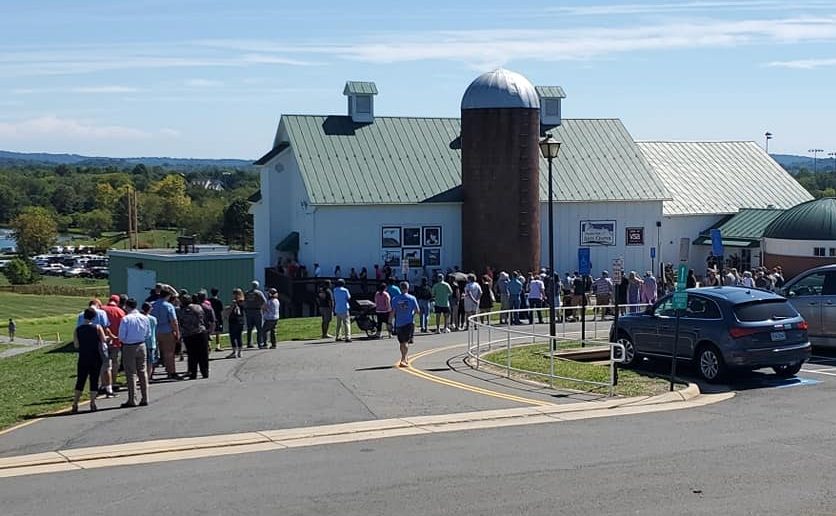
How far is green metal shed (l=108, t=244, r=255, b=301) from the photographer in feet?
107

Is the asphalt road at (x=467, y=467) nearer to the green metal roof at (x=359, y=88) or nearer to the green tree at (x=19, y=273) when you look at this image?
the green metal roof at (x=359, y=88)

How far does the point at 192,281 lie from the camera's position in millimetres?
32844

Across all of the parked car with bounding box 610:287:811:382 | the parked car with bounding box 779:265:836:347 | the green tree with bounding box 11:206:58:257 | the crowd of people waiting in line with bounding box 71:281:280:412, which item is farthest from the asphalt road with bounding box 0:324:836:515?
the green tree with bounding box 11:206:58:257

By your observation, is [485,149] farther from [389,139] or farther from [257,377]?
[257,377]

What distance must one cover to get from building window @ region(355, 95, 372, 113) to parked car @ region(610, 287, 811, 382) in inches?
1028

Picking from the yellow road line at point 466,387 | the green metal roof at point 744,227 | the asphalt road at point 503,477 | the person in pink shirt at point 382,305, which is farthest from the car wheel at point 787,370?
the green metal roof at point 744,227

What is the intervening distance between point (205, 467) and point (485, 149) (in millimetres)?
29374

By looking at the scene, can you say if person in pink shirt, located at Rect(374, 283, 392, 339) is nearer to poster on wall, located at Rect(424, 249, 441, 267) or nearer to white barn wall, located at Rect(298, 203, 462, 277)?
white barn wall, located at Rect(298, 203, 462, 277)

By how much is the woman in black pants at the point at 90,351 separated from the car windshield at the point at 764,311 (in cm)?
1016

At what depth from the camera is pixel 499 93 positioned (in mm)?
40438

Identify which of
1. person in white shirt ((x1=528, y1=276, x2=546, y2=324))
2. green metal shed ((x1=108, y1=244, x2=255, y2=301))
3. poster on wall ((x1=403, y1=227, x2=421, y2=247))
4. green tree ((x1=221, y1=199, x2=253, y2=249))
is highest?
green tree ((x1=221, y1=199, x2=253, y2=249))

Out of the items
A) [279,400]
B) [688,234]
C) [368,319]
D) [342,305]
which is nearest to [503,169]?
[688,234]

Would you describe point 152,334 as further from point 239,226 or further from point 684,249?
point 239,226

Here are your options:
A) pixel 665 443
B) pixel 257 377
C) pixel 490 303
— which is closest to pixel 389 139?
pixel 490 303
